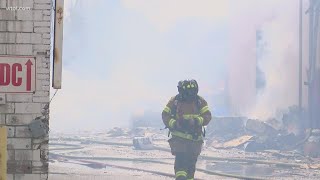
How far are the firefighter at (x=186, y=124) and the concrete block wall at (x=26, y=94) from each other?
282 cm

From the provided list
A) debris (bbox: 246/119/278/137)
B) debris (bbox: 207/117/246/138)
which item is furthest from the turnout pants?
debris (bbox: 207/117/246/138)

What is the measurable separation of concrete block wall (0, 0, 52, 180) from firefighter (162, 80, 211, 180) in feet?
9.24

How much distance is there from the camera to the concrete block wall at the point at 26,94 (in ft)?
13.7

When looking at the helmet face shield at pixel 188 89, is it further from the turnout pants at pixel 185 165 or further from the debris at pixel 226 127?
the debris at pixel 226 127

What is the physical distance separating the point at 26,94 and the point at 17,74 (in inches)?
7.5

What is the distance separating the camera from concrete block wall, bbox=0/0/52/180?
417 cm

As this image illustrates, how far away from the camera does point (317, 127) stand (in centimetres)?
1697

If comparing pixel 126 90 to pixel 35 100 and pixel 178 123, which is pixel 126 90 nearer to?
pixel 178 123

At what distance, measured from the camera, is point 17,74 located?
421cm

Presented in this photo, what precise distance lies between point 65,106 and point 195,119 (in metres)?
16.9

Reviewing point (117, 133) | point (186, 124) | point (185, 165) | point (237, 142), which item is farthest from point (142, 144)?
point (186, 124)

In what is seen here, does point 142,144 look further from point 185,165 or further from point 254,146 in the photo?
point 185,165

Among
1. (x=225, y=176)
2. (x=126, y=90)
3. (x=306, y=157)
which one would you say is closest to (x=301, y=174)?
(x=225, y=176)

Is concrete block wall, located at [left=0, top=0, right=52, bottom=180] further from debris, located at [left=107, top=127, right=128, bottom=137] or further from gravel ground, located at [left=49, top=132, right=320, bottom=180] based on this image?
debris, located at [left=107, top=127, right=128, bottom=137]
